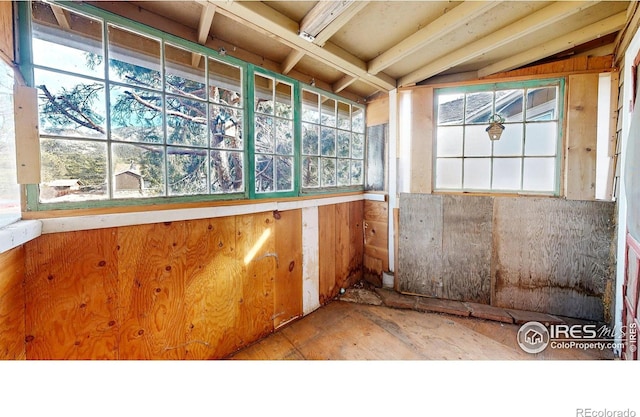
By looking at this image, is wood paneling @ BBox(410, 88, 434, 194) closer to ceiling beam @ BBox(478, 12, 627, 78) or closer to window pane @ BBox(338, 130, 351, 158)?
ceiling beam @ BBox(478, 12, 627, 78)

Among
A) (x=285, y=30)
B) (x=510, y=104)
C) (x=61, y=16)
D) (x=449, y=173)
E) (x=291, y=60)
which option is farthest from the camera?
(x=449, y=173)

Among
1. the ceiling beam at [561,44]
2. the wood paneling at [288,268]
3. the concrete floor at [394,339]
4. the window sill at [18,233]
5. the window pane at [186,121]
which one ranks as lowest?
the concrete floor at [394,339]

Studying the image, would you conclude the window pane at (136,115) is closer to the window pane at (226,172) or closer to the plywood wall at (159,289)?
the window pane at (226,172)

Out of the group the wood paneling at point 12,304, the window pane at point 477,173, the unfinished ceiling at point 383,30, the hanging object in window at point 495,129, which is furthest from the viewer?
the window pane at point 477,173

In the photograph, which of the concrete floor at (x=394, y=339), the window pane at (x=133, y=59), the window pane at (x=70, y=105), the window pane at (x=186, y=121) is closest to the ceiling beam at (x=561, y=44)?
the concrete floor at (x=394, y=339)

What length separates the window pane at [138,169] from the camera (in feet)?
4.18

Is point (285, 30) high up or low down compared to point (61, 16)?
up

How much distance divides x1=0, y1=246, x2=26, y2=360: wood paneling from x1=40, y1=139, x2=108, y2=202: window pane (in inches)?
11.2

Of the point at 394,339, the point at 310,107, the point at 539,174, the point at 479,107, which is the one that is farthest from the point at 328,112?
the point at 394,339

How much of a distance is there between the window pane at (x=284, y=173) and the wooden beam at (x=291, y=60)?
2.32 ft

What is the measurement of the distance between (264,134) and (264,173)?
31 cm

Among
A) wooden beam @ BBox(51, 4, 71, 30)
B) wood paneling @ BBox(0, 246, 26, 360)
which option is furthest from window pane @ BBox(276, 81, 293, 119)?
wood paneling @ BBox(0, 246, 26, 360)

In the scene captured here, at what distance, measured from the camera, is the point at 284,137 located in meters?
2.04

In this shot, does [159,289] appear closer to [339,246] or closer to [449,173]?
[339,246]
